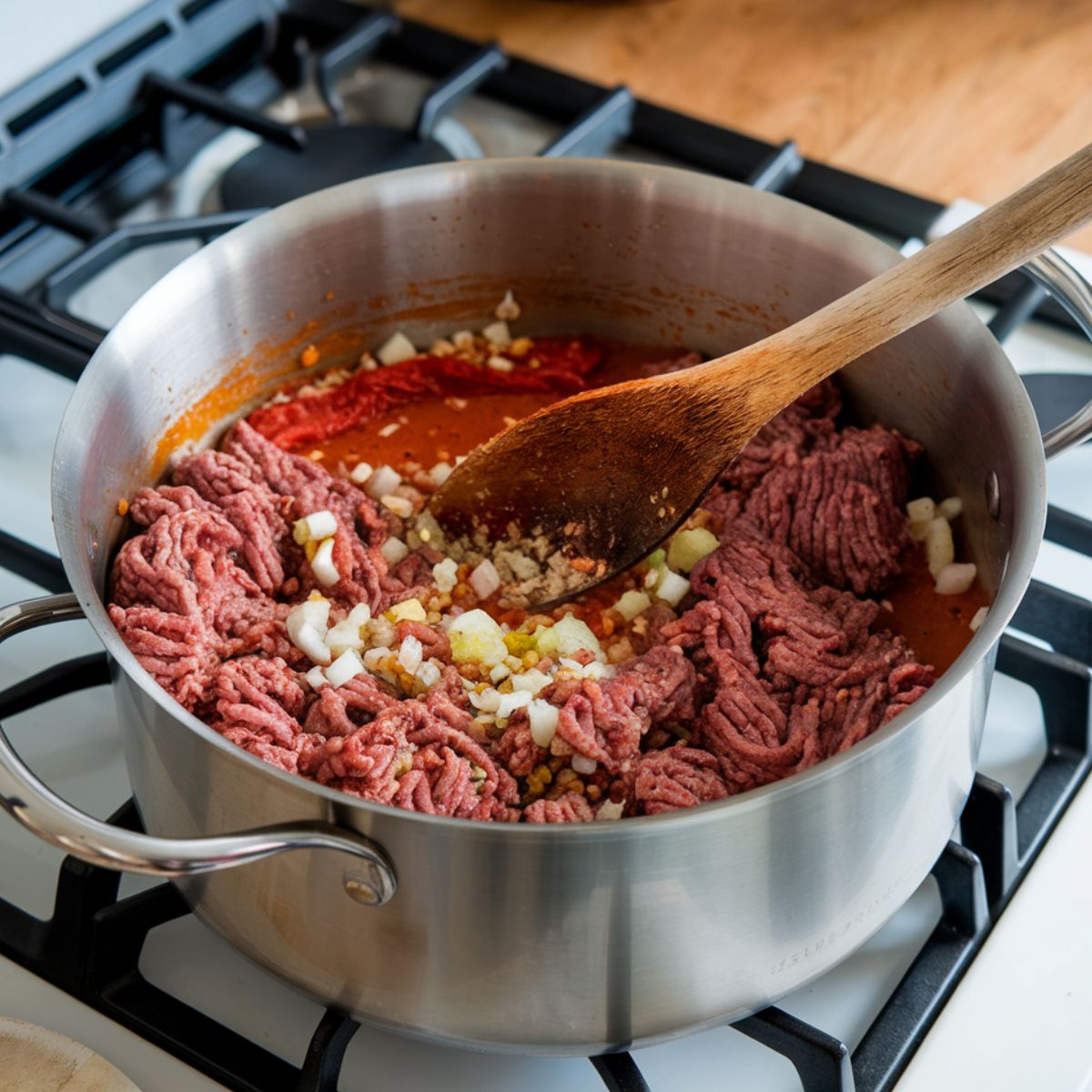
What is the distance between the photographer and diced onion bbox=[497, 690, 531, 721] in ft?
4.32

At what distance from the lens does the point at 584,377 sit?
1.80 m

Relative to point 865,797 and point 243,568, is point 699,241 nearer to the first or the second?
point 243,568

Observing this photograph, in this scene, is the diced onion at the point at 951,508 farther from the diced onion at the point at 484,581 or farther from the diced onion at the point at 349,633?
the diced onion at the point at 349,633

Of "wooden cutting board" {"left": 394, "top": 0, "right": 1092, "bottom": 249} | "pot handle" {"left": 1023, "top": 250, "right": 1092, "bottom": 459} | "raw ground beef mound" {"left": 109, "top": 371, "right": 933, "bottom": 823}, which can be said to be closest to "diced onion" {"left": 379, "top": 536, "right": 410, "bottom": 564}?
"raw ground beef mound" {"left": 109, "top": 371, "right": 933, "bottom": 823}

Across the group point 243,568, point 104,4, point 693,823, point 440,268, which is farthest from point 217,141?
point 693,823

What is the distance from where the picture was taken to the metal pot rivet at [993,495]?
1.40m

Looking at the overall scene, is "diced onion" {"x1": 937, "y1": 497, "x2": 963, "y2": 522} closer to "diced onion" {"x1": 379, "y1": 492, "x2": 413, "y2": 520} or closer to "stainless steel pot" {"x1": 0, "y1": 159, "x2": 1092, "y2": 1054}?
"stainless steel pot" {"x1": 0, "y1": 159, "x2": 1092, "y2": 1054}

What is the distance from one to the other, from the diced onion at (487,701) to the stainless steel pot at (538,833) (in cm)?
31

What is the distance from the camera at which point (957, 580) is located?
1.50 m

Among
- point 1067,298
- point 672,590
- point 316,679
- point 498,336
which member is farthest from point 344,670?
point 1067,298

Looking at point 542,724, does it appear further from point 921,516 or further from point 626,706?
point 921,516

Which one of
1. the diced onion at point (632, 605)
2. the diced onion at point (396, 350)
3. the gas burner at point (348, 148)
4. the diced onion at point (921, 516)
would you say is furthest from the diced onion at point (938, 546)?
the gas burner at point (348, 148)

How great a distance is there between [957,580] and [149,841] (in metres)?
0.91

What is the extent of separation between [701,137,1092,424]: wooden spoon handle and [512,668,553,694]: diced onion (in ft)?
1.10
